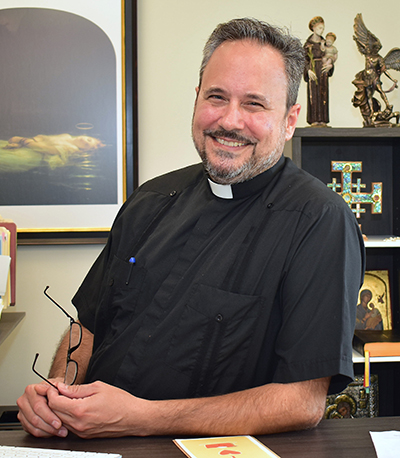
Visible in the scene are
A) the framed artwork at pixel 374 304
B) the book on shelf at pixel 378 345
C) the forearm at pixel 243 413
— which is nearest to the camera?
the forearm at pixel 243 413

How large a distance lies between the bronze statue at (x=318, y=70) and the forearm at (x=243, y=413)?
1.34m

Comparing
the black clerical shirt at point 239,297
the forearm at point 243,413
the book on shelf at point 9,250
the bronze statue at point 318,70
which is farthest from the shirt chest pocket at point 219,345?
the bronze statue at point 318,70

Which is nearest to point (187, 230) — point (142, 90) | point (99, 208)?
point (99, 208)

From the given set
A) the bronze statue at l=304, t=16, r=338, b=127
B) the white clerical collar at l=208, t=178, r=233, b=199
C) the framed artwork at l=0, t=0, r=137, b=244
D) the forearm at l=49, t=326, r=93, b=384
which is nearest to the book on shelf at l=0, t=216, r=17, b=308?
the framed artwork at l=0, t=0, r=137, b=244

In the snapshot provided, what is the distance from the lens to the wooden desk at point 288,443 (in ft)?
2.90

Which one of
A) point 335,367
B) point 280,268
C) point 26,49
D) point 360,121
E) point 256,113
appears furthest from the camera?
point 360,121

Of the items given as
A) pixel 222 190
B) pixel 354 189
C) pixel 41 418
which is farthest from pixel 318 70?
pixel 41 418

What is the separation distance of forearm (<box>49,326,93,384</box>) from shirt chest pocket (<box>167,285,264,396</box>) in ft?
1.17

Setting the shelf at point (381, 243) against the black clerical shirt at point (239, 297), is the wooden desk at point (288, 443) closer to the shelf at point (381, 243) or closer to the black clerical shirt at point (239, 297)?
the black clerical shirt at point (239, 297)

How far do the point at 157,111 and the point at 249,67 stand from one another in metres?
1.13

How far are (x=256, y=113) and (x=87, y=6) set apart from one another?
4.45ft

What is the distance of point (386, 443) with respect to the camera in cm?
92

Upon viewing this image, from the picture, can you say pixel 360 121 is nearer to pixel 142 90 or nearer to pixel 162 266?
pixel 142 90

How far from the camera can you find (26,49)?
2.29 metres
